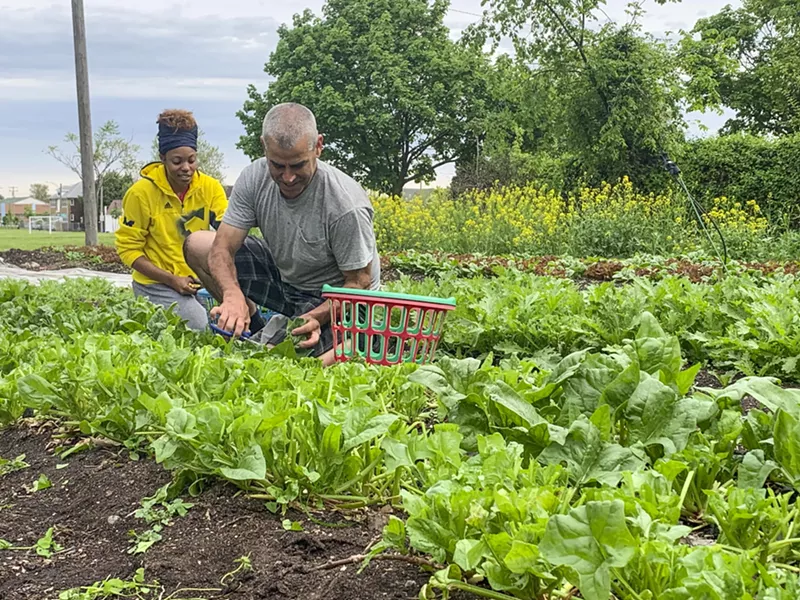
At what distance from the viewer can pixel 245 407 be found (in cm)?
211

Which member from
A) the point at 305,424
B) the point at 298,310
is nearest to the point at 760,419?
the point at 305,424

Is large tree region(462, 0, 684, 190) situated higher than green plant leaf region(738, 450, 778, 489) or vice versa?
large tree region(462, 0, 684, 190)

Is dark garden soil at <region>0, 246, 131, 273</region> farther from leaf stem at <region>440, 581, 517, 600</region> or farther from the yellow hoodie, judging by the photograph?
leaf stem at <region>440, 581, 517, 600</region>

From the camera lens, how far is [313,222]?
4.20m

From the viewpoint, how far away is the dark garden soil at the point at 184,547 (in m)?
1.64

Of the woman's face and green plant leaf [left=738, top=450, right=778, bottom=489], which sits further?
the woman's face

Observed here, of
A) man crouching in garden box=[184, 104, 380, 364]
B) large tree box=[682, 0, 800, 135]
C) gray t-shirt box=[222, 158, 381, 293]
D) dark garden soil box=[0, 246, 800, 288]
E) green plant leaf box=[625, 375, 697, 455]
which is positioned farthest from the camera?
large tree box=[682, 0, 800, 135]

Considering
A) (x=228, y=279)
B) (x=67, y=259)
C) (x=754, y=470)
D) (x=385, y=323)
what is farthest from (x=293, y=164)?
(x=67, y=259)

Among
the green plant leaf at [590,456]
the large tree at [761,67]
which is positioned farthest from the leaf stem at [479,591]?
the large tree at [761,67]

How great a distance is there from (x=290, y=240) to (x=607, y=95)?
14442 millimetres

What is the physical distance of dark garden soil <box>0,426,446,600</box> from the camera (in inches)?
64.6

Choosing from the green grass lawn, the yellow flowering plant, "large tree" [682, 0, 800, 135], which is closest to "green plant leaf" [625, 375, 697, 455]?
the yellow flowering plant

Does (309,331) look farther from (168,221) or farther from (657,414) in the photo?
(168,221)

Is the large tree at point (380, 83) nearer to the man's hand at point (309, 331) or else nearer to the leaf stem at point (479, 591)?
the man's hand at point (309, 331)
